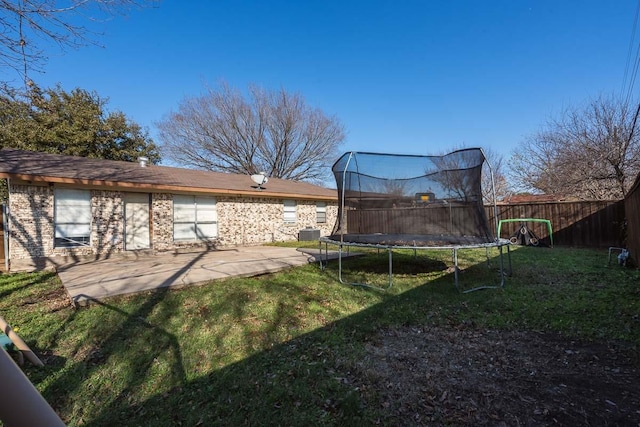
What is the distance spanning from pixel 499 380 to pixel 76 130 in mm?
19077

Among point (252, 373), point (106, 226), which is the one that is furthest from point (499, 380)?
point (106, 226)

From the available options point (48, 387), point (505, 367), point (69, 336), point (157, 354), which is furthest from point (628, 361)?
point (69, 336)

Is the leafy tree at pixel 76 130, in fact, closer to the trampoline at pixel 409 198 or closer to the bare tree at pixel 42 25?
the bare tree at pixel 42 25

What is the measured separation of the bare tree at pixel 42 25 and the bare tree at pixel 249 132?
1634cm

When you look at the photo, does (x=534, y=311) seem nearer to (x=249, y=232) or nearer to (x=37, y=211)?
(x=249, y=232)

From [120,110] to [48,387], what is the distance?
60.6ft

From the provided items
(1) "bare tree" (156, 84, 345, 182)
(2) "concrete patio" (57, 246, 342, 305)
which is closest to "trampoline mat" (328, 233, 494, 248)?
(2) "concrete patio" (57, 246, 342, 305)

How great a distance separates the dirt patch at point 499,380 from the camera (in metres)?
2.00

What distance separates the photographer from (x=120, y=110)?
55.6ft

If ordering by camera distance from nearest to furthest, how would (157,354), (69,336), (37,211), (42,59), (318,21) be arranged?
→ (157,354), (69,336), (42,59), (37,211), (318,21)

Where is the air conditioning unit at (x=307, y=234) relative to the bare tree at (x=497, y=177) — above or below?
below

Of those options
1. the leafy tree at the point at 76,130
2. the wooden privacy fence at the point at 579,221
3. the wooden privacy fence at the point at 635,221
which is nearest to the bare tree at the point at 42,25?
the wooden privacy fence at the point at 635,221

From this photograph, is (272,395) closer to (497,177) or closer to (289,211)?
(289,211)

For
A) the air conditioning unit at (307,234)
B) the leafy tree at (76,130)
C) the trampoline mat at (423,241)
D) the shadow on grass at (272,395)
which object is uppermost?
the leafy tree at (76,130)
